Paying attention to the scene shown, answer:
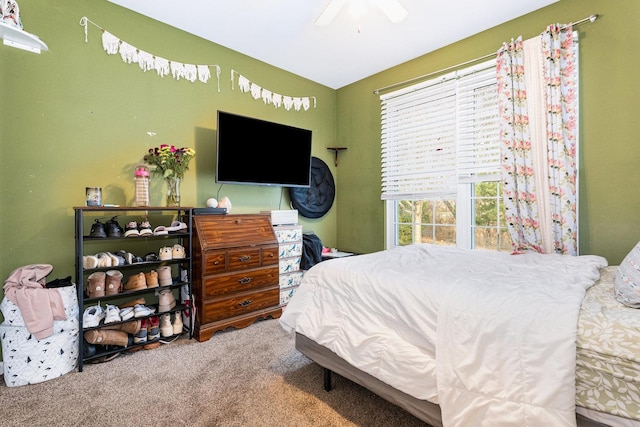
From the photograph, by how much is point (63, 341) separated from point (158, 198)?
1.21m

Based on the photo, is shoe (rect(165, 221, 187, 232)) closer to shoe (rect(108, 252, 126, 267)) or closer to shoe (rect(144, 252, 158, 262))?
shoe (rect(144, 252, 158, 262))

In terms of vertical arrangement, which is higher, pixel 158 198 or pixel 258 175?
pixel 258 175

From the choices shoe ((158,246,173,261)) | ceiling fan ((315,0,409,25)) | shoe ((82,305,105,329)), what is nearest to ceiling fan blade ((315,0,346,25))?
ceiling fan ((315,0,409,25))

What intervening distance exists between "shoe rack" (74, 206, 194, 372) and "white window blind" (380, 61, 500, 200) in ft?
7.48

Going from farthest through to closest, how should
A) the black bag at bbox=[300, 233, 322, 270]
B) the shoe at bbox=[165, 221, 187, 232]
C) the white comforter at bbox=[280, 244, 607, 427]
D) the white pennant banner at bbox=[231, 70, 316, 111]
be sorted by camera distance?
the black bag at bbox=[300, 233, 322, 270] < the white pennant banner at bbox=[231, 70, 316, 111] < the shoe at bbox=[165, 221, 187, 232] < the white comforter at bbox=[280, 244, 607, 427]

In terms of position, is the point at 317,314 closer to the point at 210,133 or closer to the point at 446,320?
the point at 446,320

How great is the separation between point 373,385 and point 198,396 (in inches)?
39.5

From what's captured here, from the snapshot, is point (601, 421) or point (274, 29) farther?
point (274, 29)

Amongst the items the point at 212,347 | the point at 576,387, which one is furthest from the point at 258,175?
the point at 576,387

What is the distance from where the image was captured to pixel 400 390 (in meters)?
1.37

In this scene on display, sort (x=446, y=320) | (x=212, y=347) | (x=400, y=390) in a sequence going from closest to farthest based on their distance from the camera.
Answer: (x=446, y=320)
(x=400, y=390)
(x=212, y=347)

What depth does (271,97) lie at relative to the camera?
3455mm

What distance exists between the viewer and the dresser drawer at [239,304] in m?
2.48

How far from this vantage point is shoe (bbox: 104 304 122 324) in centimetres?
213
